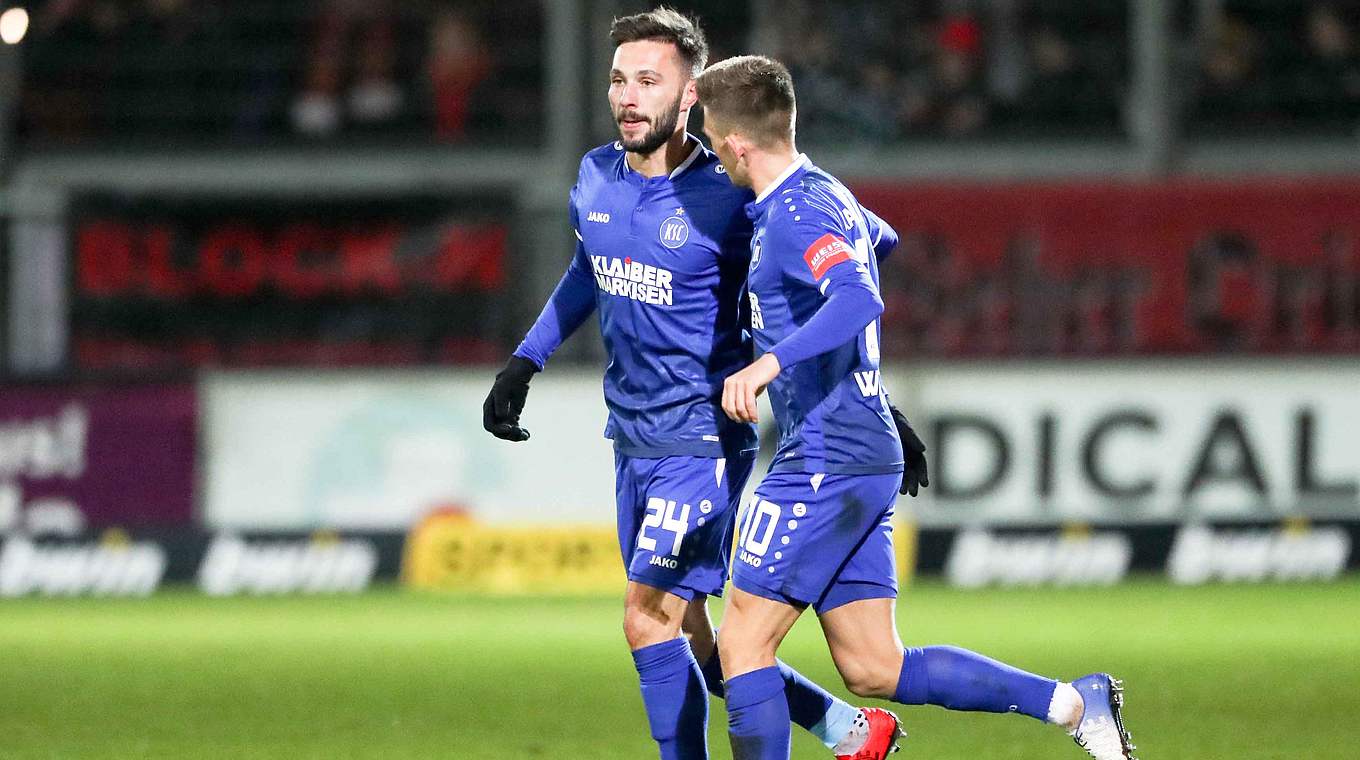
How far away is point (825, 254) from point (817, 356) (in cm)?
24

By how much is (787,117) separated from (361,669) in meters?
4.38

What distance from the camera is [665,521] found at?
520 cm

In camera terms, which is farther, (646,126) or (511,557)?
(511,557)

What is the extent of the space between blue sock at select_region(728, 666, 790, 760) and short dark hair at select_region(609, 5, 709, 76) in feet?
5.25

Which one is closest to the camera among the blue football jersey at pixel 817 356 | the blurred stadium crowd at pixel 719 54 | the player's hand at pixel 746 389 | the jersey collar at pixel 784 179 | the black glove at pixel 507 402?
the player's hand at pixel 746 389

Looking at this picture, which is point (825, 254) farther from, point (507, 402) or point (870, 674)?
point (507, 402)

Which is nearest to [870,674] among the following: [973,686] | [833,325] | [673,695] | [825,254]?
[973,686]

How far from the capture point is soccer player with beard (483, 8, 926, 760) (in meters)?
5.20

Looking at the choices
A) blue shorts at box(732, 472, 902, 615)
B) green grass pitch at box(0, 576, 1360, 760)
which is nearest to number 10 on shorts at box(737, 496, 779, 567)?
blue shorts at box(732, 472, 902, 615)

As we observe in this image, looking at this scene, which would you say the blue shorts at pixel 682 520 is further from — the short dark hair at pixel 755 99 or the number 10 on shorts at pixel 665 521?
the short dark hair at pixel 755 99

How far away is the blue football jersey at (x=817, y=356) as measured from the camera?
4.82 m

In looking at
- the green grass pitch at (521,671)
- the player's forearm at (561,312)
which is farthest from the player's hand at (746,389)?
the green grass pitch at (521,671)

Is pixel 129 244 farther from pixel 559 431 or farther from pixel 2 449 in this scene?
pixel 559 431

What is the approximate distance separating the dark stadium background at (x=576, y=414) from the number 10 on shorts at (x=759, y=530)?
323cm
